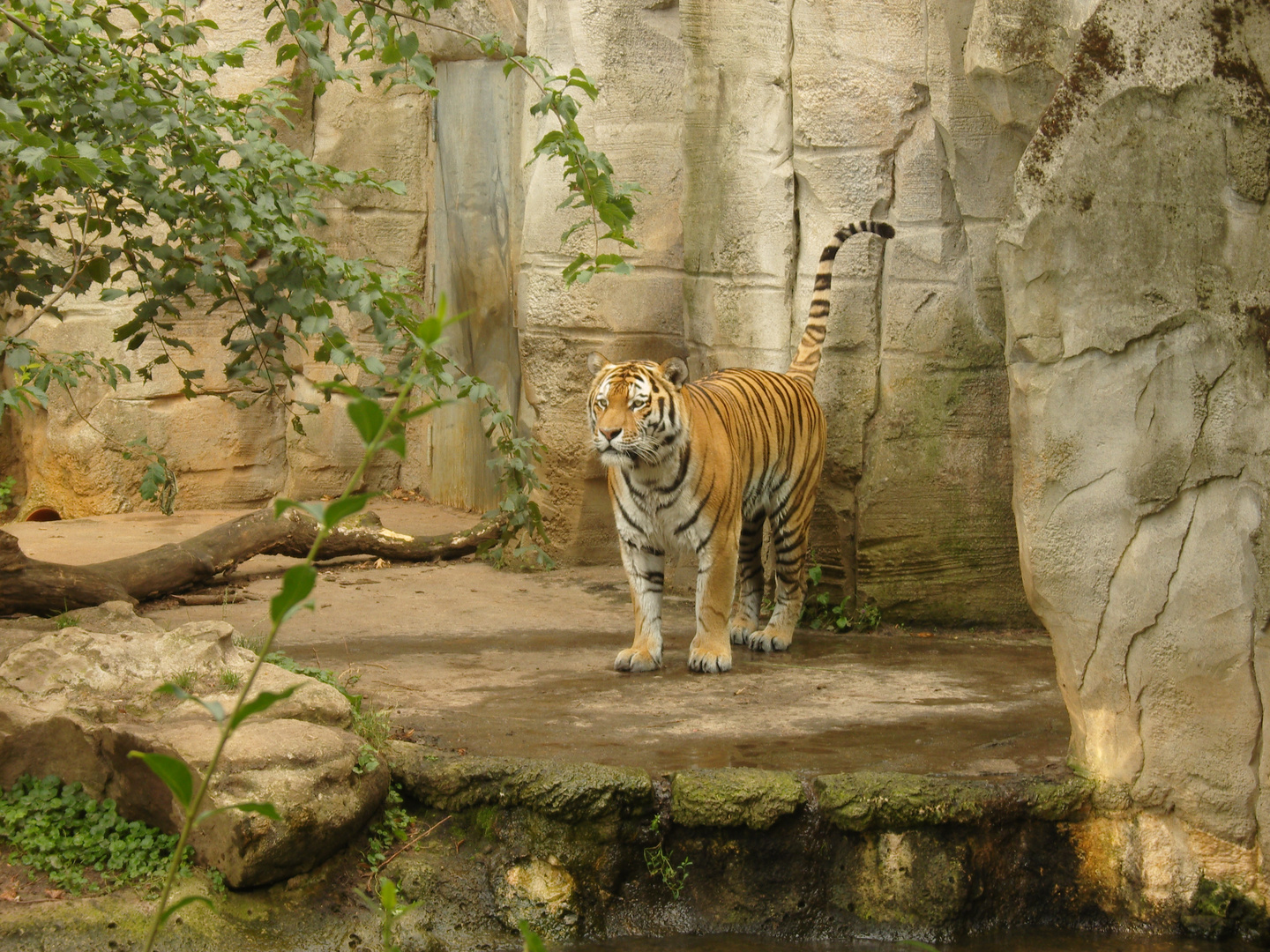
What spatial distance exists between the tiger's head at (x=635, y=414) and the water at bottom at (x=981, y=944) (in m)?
2.12

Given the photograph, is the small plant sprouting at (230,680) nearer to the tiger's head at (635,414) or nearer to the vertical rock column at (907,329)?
the tiger's head at (635,414)

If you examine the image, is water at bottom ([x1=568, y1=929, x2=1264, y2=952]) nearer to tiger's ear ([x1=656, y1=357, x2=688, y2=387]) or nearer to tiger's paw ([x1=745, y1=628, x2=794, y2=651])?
tiger's paw ([x1=745, y1=628, x2=794, y2=651])

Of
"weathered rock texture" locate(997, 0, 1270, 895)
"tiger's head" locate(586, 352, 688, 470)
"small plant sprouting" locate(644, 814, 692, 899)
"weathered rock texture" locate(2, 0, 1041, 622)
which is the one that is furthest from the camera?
"weathered rock texture" locate(2, 0, 1041, 622)

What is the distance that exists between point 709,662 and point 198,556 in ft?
9.42

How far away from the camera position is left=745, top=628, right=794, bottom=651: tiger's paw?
6.06 m

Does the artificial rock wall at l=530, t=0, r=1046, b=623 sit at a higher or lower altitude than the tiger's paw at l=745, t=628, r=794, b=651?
higher

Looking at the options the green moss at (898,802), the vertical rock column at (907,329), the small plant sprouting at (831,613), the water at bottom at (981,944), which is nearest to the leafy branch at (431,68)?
the green moss at (898,802)

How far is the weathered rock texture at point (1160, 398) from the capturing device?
354 centimetres

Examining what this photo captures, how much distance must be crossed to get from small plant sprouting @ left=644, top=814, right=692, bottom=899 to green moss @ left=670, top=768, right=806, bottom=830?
12 centimetres

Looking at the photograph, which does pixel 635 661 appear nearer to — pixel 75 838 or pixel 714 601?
pixel 714 601

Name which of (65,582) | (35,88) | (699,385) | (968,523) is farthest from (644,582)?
(35,88)

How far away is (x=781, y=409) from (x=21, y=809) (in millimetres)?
3638

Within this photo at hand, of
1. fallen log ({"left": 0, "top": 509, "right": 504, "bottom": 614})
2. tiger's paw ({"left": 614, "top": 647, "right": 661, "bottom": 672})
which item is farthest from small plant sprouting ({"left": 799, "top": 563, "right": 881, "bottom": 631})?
fallen log ({"left": 0, "top": 509, "right": 504, "bottom": 614})

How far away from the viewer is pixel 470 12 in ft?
29.7
